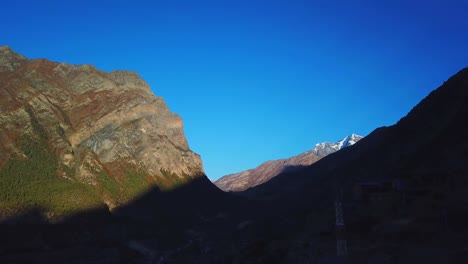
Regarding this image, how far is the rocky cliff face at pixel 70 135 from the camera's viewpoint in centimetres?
13338

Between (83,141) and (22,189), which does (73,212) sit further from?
(83,141)

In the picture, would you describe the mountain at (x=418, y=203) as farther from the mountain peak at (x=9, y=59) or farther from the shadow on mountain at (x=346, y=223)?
the mountain peak at (x=9, y=59)

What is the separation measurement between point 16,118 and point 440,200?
128 m

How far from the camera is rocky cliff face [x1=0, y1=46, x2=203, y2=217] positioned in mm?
133375

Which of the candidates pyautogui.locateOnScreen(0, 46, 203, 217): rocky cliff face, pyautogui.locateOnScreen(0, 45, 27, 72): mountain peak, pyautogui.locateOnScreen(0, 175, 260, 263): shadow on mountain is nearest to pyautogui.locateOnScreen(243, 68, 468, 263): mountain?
Result: pyautogui.locateOnScreen(0, 175, 260, 263): shadow on mountain

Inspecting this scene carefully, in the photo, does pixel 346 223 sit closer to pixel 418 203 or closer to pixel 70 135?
pixel 418 203

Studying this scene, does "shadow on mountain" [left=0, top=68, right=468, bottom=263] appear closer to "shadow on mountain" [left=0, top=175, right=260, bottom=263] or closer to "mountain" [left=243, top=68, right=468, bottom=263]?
"mountain" [left=243, top=68, right=468, bottom=263]

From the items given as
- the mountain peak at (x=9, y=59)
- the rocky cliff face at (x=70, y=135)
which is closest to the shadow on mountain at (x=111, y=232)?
the rocky cliff face at (x=70, y=135)

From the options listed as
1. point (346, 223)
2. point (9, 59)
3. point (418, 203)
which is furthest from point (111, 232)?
point (9, 59)

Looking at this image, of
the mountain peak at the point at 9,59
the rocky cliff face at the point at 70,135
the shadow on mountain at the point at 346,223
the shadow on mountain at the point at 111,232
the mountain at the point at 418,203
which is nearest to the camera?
the mountain at the point at 418,203

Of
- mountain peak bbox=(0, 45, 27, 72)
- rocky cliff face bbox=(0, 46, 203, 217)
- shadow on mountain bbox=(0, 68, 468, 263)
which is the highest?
mountain peak bbox=(0, 45, 27, 72)

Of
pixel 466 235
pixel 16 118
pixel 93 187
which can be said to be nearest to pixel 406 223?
pixel 466 235

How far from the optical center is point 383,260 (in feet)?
151

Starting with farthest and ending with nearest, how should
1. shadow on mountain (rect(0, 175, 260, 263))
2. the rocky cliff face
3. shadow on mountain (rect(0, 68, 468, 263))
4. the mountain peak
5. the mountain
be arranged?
the mountain peak → the rocky cliff face → shadow on mountain (rect(0, 175, 260, 263)) → shadow on mountain (rect(0, 68, 468, 263)) → the mountain
